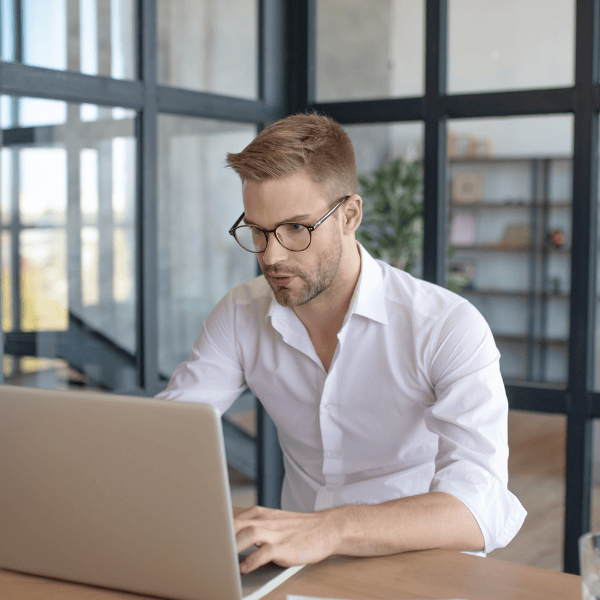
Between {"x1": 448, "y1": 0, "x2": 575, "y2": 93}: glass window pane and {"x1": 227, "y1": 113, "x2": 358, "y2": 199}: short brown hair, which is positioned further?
{"x1": 448, "y1": 0, "x2": 575, "y2": 93}: glass window pane

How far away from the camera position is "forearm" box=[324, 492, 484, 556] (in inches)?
44.4

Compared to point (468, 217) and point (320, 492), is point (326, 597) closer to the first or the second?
point (320, 492)

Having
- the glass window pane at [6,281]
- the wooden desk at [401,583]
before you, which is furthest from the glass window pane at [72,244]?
the wooden desk at [401,583]

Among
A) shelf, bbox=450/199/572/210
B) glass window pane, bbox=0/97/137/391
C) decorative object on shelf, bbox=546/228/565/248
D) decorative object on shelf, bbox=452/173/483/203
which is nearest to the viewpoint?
glass window pane, bbox=0/97/137/391

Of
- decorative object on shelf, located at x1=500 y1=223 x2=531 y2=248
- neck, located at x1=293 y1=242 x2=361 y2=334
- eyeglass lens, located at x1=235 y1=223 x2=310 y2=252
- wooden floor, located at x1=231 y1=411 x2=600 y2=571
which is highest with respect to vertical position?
decorative object on shelf, located at x1=500 y1=223 x2=531 y2=248

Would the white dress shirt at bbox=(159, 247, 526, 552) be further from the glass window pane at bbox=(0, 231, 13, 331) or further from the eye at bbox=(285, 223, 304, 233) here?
the glass window pane at bbox=(0, 231, 13, 331)

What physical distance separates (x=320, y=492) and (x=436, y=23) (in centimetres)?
156

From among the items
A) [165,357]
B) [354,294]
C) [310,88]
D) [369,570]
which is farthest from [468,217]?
[369,570]

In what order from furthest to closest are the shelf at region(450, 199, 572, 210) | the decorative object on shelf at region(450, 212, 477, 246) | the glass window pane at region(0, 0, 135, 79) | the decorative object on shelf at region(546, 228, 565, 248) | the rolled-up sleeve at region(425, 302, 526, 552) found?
the decorative object on shelf at region(450, 212, 477, 246) → the shelf at region(450, 199, 572, 210) → the decorative object on shelf at region(546, 228, 565, 248) → the glass window pane at region(0, 0, 135, 79) → the rolled-up sleeve at region(425, 302, 526, 552)

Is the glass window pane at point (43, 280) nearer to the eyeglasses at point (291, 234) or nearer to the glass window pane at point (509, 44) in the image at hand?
the eyeglasses at point (291, 234)

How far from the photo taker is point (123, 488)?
934mm

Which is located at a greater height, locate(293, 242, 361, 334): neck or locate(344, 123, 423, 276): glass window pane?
locate(344, 123, 423, 276): glass window pane

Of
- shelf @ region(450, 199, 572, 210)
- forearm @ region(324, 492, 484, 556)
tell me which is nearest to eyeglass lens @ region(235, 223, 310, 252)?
forearm @ region(324, 492, 484, 556)

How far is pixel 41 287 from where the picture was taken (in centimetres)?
215
